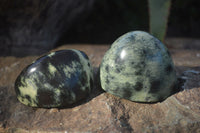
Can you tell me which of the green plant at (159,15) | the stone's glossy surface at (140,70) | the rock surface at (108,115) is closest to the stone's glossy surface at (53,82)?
the rock surface at (108,115)

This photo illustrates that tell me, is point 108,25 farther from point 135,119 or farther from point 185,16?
point 135,119

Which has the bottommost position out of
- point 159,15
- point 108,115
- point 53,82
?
point 108,115

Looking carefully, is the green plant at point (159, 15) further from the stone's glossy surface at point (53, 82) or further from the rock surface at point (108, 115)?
the stone's glossy surface at point (53, 82)

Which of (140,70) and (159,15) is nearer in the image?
(140,70)

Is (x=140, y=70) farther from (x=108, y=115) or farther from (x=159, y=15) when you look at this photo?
(x=159, y=15)

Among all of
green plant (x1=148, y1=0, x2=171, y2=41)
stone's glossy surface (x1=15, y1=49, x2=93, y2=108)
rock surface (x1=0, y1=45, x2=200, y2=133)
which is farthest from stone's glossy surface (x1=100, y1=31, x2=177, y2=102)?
green plant (x1=148, y1=0, x2=171, y2=41)

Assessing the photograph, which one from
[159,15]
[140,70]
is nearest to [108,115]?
[140,70]
